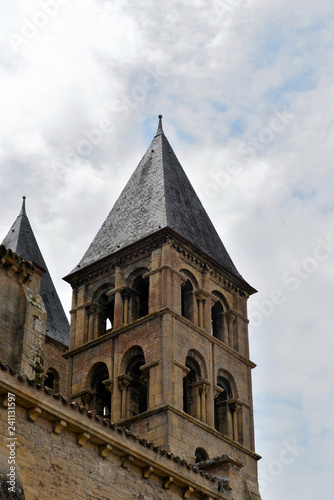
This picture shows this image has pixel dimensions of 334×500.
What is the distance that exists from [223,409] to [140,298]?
209 inches

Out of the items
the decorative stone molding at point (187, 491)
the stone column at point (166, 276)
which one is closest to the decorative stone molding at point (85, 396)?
the stone column at point (166, 276)

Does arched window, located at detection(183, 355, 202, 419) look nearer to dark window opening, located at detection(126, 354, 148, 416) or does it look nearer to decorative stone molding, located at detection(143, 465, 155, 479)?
dark window opening, located at detection(126, 354, 148, 416)

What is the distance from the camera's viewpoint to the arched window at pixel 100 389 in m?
37.7

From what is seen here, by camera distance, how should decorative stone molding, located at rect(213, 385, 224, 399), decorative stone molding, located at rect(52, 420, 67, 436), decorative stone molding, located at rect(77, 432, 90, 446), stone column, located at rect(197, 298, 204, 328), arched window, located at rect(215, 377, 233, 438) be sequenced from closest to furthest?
decorative stone molding, located at rect(52, 420, 67, 436) → decorative stone molding, located at rect(77, 432, 90, 446) → decorative stone molding, located at rect(213, 385, 224, 399) → arched window, located at rect(215, 377, 233, 438) → stone column, located at rect(197, 298, 204, 328)

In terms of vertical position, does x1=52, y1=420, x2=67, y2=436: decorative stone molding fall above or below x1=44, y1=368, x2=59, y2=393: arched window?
below

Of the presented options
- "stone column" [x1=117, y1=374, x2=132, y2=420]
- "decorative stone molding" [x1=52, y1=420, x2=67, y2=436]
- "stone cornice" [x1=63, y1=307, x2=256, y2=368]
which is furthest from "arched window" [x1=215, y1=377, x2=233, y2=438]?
"decorative stone molding" [x1=52, y1=420, x2=67, y2=436]

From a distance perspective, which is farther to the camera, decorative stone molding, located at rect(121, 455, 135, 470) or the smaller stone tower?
the smaller stone tower

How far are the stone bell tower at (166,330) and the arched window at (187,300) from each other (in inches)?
1.9

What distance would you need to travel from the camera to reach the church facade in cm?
3422

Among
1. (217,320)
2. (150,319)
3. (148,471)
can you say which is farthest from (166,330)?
(148,471)

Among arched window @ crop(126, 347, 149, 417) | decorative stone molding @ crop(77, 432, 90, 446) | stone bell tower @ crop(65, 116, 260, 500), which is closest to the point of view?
decorative stone molding @ crop(77, 432, 90, 446)

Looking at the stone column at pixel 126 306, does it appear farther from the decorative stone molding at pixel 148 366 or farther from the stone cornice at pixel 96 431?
the stone cornice at pixel 96 431

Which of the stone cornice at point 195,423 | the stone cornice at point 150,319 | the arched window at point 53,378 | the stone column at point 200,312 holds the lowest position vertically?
the stone cornice at point 195,423

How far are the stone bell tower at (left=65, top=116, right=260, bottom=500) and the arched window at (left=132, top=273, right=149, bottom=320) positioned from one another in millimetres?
39
